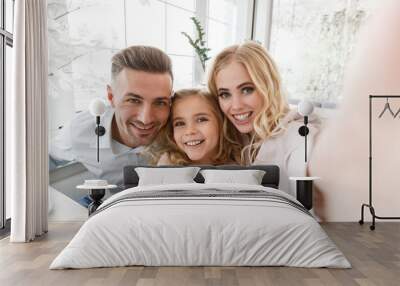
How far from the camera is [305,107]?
6703 millimetres

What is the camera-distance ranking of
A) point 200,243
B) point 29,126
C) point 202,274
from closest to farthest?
point 202,274 < point 200,243 < point 29,126

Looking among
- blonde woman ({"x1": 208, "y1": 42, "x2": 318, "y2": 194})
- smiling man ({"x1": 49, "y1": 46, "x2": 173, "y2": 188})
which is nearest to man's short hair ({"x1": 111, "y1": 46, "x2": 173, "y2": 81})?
smiling man ({"x1": 49, "y1": 46, "x2": 173, "y2": 188})

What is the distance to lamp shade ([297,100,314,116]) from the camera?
6.70 meters

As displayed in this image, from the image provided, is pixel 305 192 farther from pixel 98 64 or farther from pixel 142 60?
pixel 98 64

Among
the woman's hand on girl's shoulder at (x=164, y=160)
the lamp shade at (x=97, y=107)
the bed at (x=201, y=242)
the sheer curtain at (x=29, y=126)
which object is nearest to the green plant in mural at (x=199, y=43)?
the woman's hand on girl's shoulder at (x=164, y=160)

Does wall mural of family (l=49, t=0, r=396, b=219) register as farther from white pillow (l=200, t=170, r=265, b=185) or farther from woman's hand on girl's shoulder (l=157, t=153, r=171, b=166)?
white pillow (l=200, t=170, r=265, b=185)

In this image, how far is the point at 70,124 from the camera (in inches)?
278

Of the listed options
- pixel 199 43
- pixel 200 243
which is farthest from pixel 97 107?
pixel 200 243

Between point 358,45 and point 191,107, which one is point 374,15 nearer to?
point 358,45

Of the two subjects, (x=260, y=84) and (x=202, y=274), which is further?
(x=260, y=84)

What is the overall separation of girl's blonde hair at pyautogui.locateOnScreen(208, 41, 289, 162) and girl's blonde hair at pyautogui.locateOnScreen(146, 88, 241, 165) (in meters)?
0.10

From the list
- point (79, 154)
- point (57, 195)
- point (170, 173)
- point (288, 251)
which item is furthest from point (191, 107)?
point (288, 251)

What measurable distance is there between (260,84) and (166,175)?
1.57m

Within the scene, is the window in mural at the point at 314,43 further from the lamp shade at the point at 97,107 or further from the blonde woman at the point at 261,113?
the lamp shade at the point at 97,107
